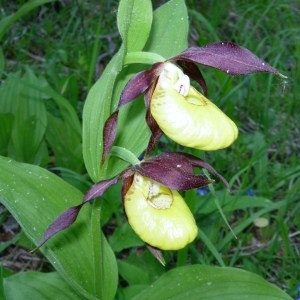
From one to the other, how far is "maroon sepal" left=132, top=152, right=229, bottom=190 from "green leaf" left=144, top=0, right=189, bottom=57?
1.03 feet

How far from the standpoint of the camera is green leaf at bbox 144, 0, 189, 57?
1.33m

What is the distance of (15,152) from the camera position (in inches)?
77.2

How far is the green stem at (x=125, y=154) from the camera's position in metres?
1.16

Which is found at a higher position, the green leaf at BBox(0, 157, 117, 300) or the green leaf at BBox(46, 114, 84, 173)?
the green leaf at BBox(0, 157, 117, 300)

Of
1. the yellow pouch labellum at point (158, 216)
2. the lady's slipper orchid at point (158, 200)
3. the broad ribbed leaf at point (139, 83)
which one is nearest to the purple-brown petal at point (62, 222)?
the lady's slipper orchid at point (158, 200)

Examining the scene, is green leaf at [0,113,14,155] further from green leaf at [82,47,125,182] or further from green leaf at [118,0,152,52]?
green leaf at [118,0,152,52]

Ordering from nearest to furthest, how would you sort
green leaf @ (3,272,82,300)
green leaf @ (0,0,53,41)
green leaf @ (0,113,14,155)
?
green leaf @ (3,272,82,300) < green leaf @ (0,113,14,155) < green leaf @ (0,0,53,41)

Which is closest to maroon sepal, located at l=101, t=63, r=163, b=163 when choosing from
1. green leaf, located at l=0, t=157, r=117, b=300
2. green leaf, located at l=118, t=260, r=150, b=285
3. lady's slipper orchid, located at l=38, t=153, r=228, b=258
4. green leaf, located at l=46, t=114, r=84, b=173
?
lady's slipper orchid, located at l=38, t=153, r=228, b=258

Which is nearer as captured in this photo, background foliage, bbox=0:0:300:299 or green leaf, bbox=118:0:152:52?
green leaf, bbox=118:0:152:52

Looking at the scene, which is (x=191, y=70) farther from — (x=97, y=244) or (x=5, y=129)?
(x=5, y=129)

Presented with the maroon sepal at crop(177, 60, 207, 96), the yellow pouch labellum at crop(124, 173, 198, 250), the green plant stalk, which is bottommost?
the green plant stalk

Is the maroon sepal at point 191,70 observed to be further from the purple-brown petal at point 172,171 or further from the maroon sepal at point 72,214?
the maroon sepal at point 72,214

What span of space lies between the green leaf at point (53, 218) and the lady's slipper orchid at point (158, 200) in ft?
0.42

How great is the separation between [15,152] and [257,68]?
1211 mm
